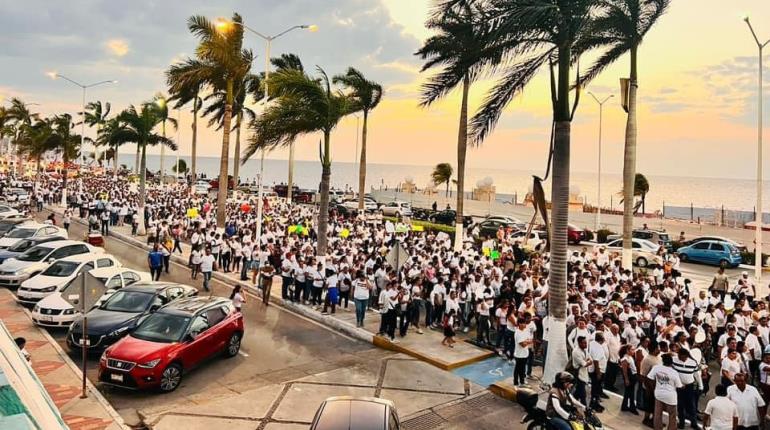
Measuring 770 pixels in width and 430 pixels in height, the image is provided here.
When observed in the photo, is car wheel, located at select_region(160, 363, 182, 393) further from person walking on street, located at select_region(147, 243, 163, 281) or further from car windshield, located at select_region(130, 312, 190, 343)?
person walking on street, located at select_region(147, 243, 163, 281)

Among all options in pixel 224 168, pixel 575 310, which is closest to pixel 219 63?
pixel 224 168

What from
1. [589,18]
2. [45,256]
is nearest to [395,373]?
[589,18]

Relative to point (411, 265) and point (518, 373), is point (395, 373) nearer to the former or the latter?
point (518, 373)

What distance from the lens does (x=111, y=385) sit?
10.8 meters

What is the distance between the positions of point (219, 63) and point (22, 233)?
12405mm

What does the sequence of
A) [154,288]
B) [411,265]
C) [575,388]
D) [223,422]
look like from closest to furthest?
[223,422] → [575,388] → [154,288] → [411,265]

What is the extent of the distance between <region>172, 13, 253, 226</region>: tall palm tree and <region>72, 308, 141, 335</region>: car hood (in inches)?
655

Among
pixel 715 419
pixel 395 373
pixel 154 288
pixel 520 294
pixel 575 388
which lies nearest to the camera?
pixel 715 419

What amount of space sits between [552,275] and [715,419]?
13.2 ft

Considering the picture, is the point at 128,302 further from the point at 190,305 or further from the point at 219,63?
the point at 219,63

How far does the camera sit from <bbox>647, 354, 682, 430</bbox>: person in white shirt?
9.37m

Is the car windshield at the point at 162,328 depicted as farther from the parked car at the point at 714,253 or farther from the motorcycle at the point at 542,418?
the parked car at the point at 714,253

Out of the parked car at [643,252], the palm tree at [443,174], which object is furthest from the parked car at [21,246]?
the palm tree at [443,174]

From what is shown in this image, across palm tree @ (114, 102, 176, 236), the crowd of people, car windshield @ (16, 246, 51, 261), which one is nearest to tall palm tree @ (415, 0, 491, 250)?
the crowd of people
